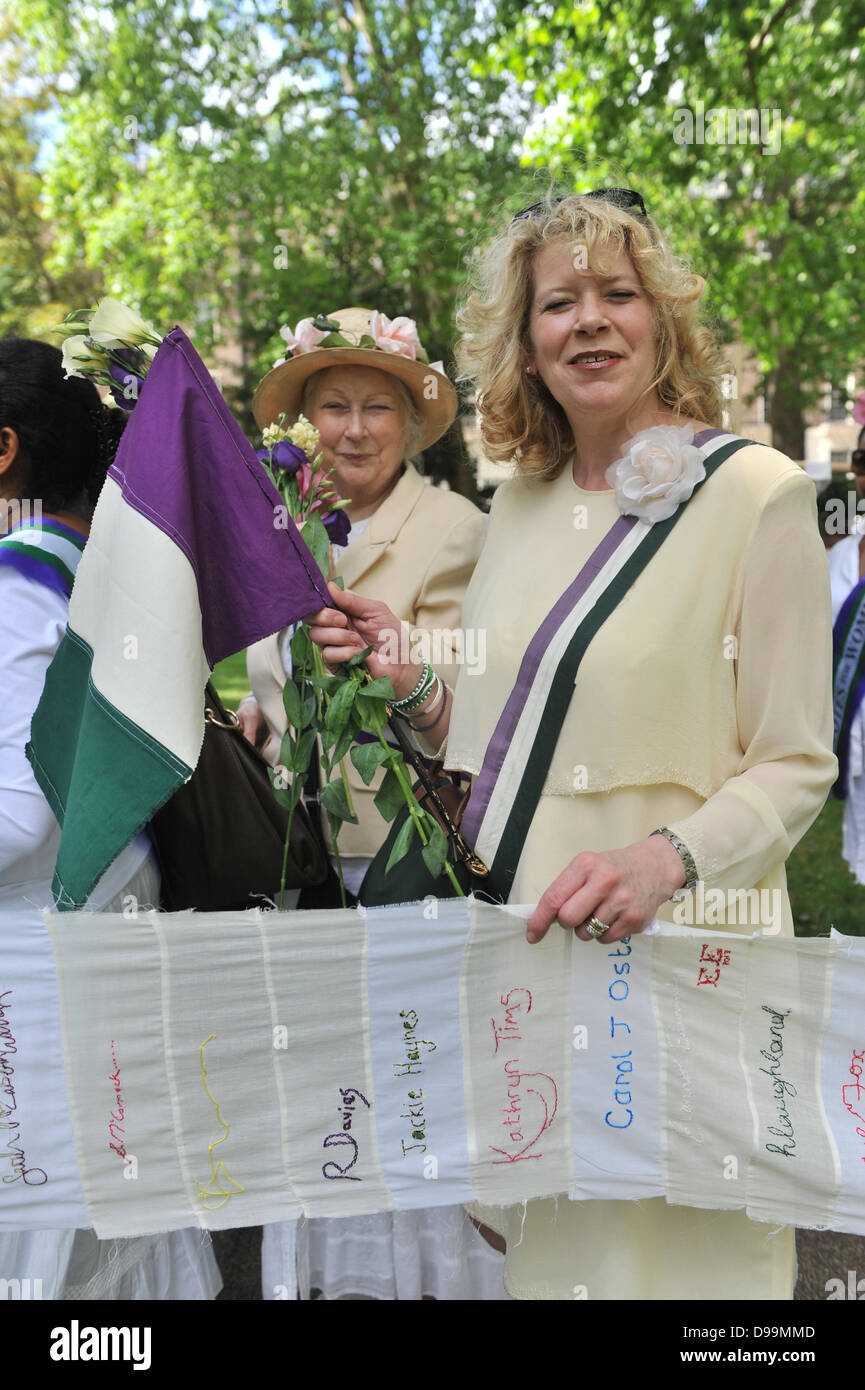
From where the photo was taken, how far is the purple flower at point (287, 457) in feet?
6.53

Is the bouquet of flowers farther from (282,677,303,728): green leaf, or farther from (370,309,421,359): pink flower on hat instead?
(370,309,421,359): pink flower on hat

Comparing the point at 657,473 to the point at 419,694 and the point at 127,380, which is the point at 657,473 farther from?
the point at 127,380

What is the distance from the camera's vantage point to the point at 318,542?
2.03 meters

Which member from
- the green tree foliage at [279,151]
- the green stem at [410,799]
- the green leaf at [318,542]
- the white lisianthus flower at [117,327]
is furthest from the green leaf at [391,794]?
the green tree foliage at [279,151]

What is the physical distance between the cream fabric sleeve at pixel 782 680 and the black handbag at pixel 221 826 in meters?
0.91

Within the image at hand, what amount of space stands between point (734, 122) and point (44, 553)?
938cm

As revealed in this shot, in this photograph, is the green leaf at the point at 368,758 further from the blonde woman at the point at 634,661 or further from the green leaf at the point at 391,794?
the blonde woman at the point at 634,661

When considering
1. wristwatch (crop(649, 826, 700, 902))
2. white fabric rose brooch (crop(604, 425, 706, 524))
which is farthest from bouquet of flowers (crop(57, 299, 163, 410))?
wristwatch (crop(649, 826, 700, 902))

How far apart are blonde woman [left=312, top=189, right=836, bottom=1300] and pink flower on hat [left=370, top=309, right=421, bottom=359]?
25.3 inches

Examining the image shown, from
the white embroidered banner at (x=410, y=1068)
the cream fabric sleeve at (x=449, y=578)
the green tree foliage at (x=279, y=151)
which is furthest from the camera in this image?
the green tree foliage at (x=279, y=151)

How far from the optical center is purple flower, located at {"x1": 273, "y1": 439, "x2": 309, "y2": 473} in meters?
1.99

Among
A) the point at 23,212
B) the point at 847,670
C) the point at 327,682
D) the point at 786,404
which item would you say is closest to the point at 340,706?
the point at 327,682

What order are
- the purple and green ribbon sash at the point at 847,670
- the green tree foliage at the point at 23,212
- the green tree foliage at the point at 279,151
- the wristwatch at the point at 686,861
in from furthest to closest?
1. the green tree foliage at the point at 23,212
2. the green tree foliage at the point at 279,151
3. the purple and green ribbon sash at the point at 847,670
4. the wristwatch at the point at 686,861
